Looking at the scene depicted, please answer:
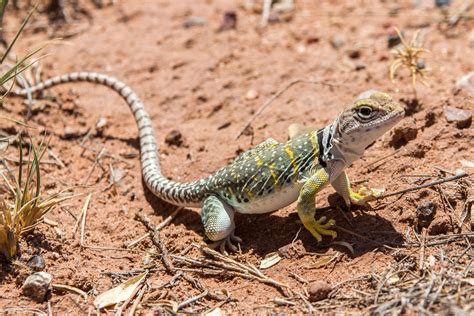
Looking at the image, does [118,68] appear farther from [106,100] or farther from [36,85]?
[36,85]

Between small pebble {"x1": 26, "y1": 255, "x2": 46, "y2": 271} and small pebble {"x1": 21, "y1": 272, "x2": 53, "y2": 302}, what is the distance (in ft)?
0.67

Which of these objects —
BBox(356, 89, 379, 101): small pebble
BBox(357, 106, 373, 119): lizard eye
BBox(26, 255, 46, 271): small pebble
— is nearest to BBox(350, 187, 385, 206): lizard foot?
BBox(357, 106, 373, 119): lizard eye

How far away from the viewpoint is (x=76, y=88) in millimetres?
8211

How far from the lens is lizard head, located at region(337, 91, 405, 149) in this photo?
484 cm

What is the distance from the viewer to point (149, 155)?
21.8 ft

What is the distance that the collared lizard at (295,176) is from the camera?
4.93 meters

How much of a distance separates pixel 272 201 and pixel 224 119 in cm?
210

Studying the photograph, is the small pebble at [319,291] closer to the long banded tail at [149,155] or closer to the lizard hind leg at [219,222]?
the lizard hind leg at [219,222]

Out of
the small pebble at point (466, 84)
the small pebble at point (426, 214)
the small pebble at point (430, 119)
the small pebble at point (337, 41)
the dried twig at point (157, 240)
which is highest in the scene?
the small pebble at point (337, 41)

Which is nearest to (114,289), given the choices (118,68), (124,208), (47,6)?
(124,208)

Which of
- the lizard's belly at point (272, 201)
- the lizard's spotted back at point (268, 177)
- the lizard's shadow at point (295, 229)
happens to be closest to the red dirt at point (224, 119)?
the lizard's shadow at point (295, 229)

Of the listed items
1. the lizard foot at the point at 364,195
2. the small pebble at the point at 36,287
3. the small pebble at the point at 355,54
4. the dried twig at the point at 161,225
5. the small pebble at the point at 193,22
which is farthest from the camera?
the small pebble at the point at 193,22

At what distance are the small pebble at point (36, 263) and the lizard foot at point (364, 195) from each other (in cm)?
269

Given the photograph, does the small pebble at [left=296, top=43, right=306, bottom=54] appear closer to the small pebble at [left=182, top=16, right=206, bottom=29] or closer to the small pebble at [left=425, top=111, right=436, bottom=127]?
the small pebble at [left=182, top=16, right=206, bottom=29]
